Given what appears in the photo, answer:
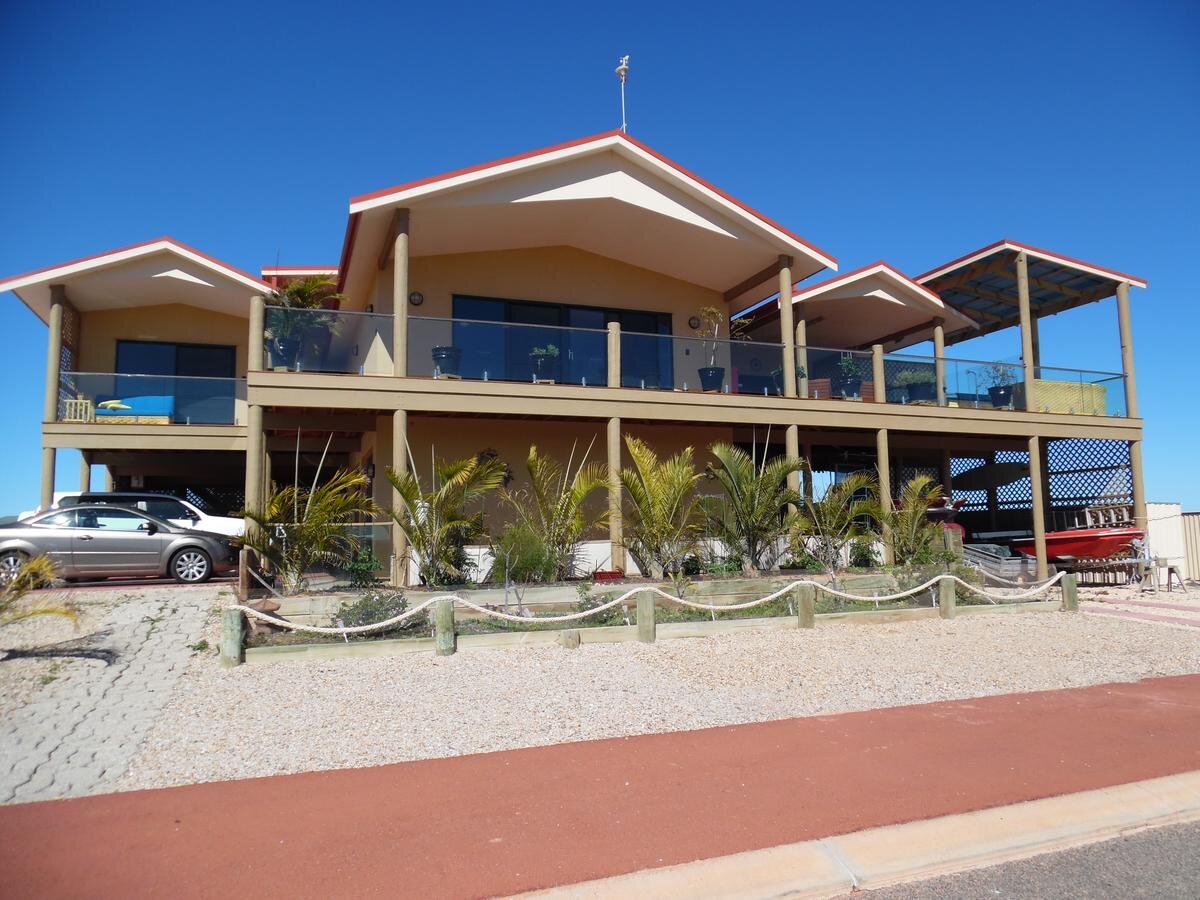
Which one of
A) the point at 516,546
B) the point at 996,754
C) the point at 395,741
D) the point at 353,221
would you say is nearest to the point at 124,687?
the point at 395,741

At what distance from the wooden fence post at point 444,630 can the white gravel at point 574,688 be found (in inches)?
5.7

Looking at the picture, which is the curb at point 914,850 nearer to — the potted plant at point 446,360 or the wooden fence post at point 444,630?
the wooden fence post at point 444,630

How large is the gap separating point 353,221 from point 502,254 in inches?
133

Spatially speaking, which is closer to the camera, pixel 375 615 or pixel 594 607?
pixel 375 615

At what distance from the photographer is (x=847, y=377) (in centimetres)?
1691

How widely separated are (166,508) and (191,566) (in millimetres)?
1783

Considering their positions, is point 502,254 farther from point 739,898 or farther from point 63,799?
point 739,898

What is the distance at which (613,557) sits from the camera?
14148mm

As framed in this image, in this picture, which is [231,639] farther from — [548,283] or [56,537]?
[548,283]

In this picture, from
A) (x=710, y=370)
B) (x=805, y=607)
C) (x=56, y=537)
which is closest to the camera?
(x=805, y=607)

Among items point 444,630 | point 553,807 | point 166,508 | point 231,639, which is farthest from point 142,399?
point 553,807

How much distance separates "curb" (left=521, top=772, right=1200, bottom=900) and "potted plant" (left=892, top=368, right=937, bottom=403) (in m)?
12.2

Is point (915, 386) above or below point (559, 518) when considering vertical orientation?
above

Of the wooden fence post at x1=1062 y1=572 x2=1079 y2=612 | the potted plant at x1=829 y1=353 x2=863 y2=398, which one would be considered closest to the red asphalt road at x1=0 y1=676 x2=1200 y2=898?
the wooden fence post at x1=1062 y1=572 x2=1079 y2=612
